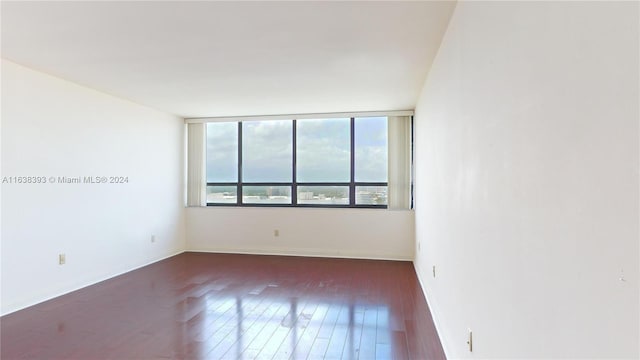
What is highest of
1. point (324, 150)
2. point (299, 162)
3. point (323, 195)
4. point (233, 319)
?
point (324, 150)

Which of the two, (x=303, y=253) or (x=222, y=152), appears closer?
(x=303, y=253)

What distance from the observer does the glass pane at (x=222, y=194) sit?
5949mm

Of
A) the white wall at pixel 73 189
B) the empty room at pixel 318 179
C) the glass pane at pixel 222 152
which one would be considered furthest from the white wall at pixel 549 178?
the glass pane at pixel 222 152

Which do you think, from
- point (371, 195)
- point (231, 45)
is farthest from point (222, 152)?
point (231, 45)

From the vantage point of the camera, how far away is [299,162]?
5723 millimetres

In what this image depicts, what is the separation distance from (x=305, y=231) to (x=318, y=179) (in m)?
0.89

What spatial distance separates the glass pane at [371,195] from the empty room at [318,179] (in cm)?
2

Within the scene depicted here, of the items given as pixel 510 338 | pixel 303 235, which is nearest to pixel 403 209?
pixel 303 235

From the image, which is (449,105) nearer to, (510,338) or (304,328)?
(510,338)

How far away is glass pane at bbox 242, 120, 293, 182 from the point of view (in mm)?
5762

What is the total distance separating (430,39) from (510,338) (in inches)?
83.0

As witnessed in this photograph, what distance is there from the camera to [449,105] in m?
2.38

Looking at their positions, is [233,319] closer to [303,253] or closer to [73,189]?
[73,189]

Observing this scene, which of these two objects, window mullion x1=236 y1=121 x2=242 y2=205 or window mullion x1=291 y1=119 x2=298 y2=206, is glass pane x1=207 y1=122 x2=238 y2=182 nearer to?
window mullion x1=236 y1=121 x2=242 y2=205
